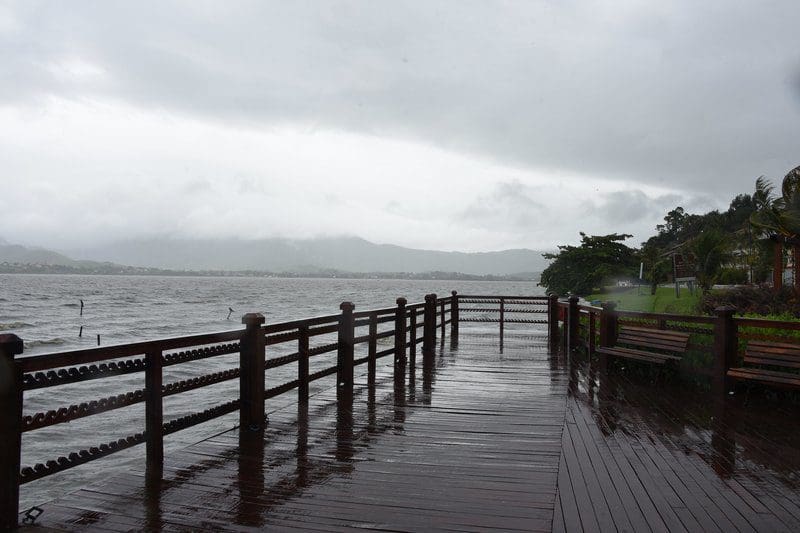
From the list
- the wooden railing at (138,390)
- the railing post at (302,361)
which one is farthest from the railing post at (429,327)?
the railing post at (302,361)

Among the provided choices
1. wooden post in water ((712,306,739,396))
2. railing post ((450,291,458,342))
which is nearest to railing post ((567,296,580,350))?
railing post ((450,291,458,342))

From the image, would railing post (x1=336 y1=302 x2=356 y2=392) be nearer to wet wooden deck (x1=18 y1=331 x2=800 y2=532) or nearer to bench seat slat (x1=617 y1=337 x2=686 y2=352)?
wet wooden deck (x1=18 y1=331 x2=800 y2=532)

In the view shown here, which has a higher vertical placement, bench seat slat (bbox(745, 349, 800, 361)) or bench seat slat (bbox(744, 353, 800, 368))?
bench seat slat (bbox(745, 349, 800, 361))

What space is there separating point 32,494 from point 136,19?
26.2 ft

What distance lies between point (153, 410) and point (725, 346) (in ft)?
21.0

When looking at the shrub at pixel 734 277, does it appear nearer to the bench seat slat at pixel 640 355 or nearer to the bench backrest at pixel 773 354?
the bench seat slat at pixel 640 355

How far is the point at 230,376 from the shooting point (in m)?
5.12

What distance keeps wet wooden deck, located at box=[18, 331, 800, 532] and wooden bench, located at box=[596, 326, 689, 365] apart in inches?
37.4

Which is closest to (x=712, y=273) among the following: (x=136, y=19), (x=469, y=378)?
(x=469, y=378)

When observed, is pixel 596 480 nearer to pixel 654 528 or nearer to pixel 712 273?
pixel 654 528

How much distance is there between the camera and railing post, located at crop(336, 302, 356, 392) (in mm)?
7219

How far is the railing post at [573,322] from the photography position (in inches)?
457

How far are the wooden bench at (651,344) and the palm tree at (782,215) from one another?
838 cm

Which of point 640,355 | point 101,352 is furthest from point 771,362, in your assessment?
point 101,352
